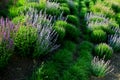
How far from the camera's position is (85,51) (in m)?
7.83

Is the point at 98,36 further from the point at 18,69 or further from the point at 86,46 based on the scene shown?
the point at 18,69

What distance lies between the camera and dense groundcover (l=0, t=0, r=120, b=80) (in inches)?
222

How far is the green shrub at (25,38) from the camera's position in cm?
591

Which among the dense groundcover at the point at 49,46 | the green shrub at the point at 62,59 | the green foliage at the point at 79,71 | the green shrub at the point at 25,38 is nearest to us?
the dense groundcover at the point at 49,46

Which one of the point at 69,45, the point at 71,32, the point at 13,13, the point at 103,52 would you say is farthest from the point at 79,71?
the point at 13,13

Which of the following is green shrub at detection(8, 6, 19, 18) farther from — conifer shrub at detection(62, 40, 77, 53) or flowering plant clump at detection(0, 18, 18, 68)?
flowering plant clump at detection(0, 18, 18, 68)

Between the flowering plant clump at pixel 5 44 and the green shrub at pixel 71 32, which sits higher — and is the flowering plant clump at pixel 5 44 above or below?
above

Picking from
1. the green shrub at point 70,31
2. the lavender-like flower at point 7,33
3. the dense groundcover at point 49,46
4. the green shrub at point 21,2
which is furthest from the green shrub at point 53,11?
the lavender-like flower at point 7,33

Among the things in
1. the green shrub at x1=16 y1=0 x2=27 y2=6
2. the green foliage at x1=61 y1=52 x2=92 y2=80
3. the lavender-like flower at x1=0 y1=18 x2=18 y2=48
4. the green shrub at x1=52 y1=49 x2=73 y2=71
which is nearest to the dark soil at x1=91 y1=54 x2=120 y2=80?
the green foliage at x1=61 y1=52 x2=92 y2=80

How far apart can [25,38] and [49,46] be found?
89cm

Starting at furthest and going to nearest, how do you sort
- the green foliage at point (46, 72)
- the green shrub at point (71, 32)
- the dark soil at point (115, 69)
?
the green shrub at point (71, 32) < the dark soil at point (115, 69) < the green foliage at point (46, 72)

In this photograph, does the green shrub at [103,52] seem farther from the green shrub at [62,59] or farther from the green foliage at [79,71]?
the green shrub at [62,59]

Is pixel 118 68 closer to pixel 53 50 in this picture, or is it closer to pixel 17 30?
pixel 53 50

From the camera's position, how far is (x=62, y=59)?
21.6 feet
